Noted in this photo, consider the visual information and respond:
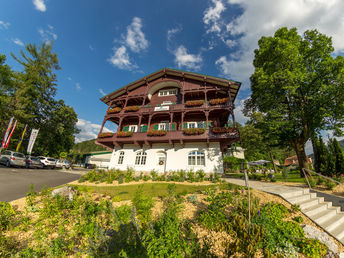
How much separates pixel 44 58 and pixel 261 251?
143ft

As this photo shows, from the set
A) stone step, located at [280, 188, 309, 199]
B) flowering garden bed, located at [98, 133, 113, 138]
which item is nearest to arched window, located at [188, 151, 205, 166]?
stone step, located at [280, 188, 309, 199]

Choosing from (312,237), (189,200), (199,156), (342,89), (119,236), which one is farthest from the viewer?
(199,156)

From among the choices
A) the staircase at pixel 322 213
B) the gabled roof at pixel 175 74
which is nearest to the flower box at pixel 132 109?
the gabled roof at pixel 175 74

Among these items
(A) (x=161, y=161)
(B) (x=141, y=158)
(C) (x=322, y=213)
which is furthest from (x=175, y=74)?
(C) (x=322, y=213)

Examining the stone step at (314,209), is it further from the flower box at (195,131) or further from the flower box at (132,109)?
the flower box at (132,109)

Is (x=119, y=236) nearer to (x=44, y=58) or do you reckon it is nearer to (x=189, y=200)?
(x=189, y=200)

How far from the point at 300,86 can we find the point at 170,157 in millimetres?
16647

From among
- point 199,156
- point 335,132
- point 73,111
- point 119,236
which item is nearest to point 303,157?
point 335,132

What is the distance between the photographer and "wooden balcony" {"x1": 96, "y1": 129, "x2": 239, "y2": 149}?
14656 millimetres

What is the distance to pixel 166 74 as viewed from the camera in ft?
69.5

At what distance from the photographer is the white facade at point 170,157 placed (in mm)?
15422

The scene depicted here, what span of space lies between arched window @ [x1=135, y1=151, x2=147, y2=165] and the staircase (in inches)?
554

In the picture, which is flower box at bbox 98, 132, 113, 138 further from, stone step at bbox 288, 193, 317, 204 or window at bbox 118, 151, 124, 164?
stone step at bbox 288, 193, 317, 204

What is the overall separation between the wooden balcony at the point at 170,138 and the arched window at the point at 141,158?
1104 millimetres
